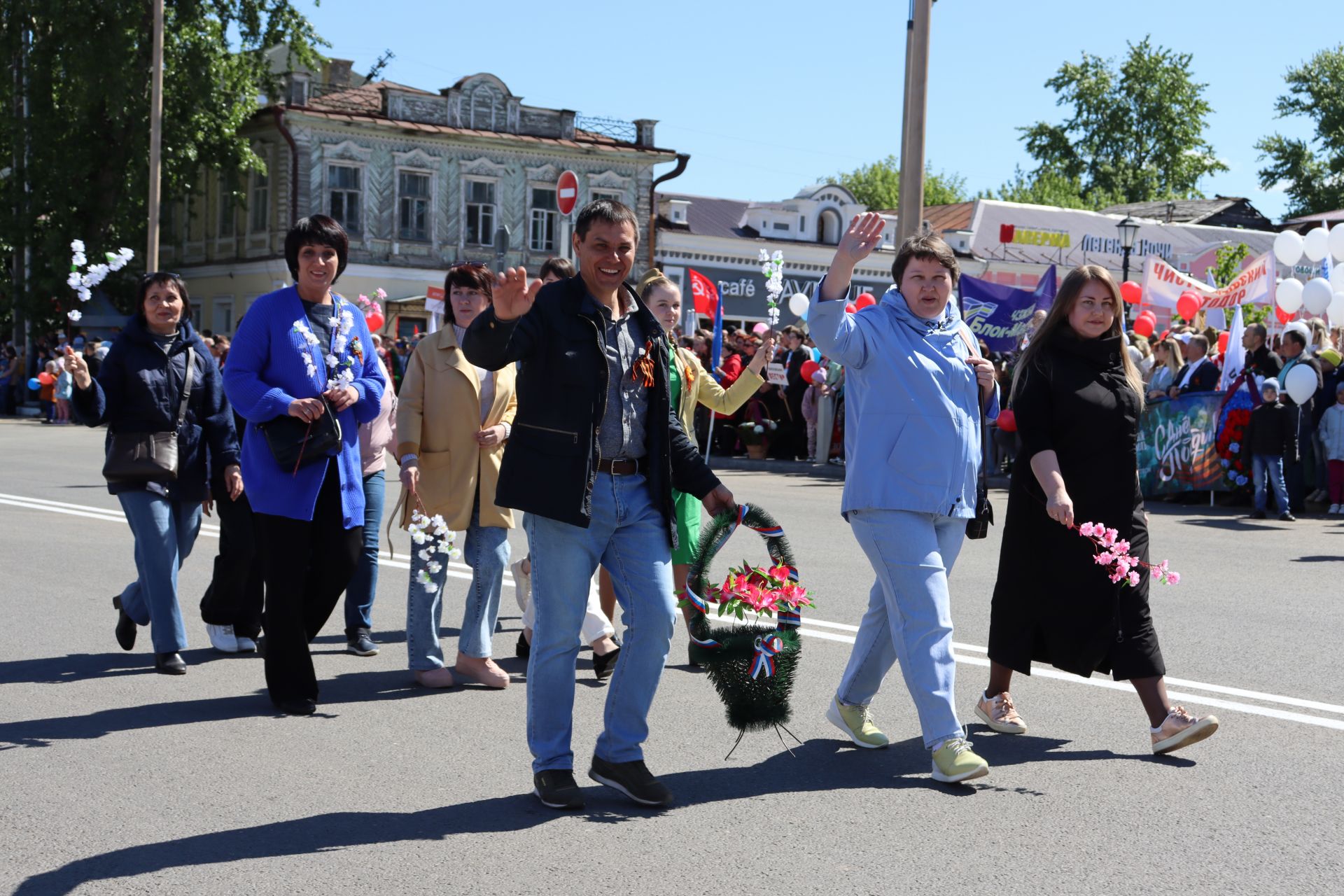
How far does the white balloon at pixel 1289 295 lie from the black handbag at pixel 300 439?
48.3 ft

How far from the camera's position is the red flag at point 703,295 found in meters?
20.6

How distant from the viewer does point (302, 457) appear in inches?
240

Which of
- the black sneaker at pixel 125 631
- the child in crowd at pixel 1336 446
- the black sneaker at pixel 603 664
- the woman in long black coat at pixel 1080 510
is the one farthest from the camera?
the child in crowd at pixel 1336 446

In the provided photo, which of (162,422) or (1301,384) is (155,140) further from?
(162,422)

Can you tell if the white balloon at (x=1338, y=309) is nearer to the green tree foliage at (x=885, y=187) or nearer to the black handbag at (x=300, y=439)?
the black handbag at (x=300, y=439)

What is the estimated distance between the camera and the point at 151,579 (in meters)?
6.86

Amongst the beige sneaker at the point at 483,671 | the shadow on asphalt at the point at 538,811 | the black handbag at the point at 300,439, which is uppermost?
the black handbag at the point at 300,439

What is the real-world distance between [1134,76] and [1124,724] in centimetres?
7564

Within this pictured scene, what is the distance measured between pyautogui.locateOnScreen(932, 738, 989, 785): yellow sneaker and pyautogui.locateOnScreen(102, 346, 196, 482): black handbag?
3.74 m

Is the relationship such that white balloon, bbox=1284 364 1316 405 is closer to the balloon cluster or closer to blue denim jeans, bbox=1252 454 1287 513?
blue denim jeans, bbox=1252 454 1287 513

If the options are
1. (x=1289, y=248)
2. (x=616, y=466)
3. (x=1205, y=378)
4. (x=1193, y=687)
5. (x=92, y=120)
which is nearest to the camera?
(x=616, y=466)

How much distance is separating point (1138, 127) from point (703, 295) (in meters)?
62.5

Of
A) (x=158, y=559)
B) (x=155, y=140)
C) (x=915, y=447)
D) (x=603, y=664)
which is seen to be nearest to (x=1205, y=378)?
(x=603, y=664)

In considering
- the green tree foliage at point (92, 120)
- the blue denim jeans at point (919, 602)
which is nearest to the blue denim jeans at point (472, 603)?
the blue denim jeans at point (919, 602)
